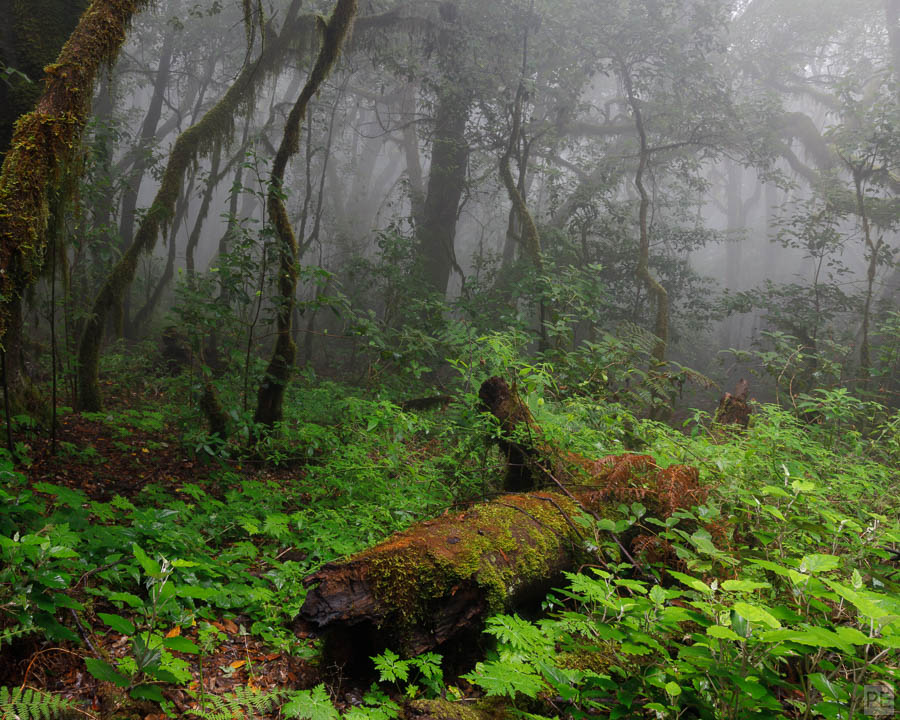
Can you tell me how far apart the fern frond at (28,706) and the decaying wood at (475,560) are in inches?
31.8

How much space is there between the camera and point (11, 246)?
3.01 metres

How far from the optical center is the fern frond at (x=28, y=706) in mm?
1613

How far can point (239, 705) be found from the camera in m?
2.08

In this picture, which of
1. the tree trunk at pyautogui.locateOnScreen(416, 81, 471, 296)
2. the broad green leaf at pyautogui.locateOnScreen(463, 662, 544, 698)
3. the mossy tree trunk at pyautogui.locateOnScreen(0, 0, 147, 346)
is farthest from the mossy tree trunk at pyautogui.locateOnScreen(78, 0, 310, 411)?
the tree trunk at pyautogui.locateOnScreen(416, 81, 471, 296)

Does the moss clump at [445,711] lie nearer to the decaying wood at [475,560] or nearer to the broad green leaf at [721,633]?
the decaying wood at [475,560]

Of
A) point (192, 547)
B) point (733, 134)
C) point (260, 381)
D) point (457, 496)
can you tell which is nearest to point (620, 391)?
point (457, 496)

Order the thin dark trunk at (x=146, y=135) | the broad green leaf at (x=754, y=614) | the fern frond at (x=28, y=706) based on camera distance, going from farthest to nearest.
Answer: the thin dark trunk at (x=146, y=135) → the fern frond at (x=28, y=706) → the broad green leaf at (x=754, y=614)

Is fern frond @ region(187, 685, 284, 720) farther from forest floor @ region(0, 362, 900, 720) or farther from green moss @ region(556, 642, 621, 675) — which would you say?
green moss @ region(556, 642, 621, 675)

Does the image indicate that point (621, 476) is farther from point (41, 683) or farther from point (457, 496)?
point (41, 683)

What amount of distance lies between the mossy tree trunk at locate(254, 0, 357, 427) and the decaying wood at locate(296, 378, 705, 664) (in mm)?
3476

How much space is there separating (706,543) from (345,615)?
1.53 meters

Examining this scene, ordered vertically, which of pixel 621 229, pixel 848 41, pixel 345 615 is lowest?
pixel 345 615

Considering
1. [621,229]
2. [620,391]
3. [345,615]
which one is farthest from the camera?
[621,229]

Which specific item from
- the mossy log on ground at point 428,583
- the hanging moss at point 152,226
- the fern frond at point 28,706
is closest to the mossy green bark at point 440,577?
the mossy log on ground at point 428,583
